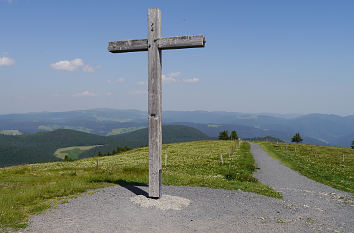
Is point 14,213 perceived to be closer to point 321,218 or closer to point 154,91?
point 154,91

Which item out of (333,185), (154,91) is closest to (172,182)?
(154,91)

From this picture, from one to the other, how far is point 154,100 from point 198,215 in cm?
510

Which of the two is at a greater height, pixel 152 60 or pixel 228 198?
pixel 152 60

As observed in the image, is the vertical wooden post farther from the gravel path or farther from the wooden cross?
the gravel path

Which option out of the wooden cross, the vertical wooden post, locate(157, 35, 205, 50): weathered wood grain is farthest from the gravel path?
locate(157, 35, 205, 50): weathered wood grain

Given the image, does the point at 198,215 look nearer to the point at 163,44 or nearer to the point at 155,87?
the point at 155,87

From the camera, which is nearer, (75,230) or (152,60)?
(75,230)

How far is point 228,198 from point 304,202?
14.0 ft

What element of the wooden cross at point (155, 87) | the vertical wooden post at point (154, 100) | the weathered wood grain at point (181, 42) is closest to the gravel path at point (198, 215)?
the vertical wooden post at point (154, 100)

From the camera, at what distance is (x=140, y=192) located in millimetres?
12531

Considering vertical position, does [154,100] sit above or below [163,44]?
below

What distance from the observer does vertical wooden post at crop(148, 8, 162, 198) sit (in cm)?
1070

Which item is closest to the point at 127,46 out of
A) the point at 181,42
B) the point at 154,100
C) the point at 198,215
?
the point at 181,42

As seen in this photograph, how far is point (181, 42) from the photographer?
10.4 m
